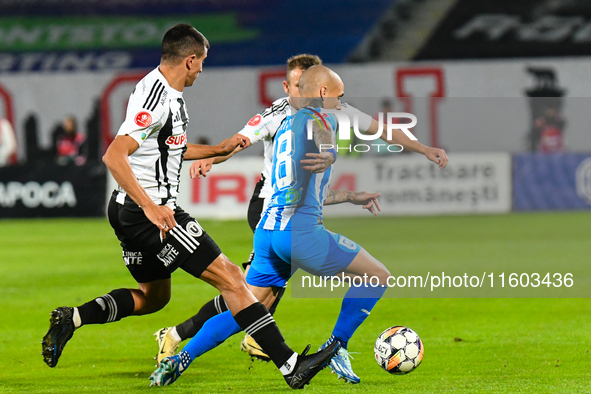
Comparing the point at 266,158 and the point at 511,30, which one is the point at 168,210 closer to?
the point at 266,158

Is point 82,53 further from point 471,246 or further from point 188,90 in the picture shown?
point 471,246

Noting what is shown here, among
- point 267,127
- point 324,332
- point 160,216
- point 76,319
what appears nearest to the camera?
point 160,216

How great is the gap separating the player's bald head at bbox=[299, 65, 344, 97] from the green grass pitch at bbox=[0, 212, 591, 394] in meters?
1.69

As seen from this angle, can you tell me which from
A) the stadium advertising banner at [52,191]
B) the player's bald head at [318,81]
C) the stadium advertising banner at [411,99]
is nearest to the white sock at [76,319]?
the player's bald head at [318,81]

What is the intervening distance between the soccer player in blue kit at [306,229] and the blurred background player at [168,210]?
0.28 m

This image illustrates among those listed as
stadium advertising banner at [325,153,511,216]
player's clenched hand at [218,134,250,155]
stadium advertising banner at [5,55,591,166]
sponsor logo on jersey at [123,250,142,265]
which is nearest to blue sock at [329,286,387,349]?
player's clenched hand at [218,134,250,155]

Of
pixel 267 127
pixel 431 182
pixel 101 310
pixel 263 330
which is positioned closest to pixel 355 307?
pixel 263 330

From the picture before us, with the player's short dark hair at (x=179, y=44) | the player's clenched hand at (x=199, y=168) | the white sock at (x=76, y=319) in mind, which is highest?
the player's short dark hair at (x=179, y=44)

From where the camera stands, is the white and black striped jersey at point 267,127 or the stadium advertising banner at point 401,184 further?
the stadium advertising banner at point 401,184

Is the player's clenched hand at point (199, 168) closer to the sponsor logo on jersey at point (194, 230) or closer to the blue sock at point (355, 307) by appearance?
the sponsor logo on jersey at point (194, 230)

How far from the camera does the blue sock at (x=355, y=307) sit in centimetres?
500

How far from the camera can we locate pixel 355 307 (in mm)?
5035

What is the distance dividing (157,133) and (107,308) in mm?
1249

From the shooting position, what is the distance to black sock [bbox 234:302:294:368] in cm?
459
